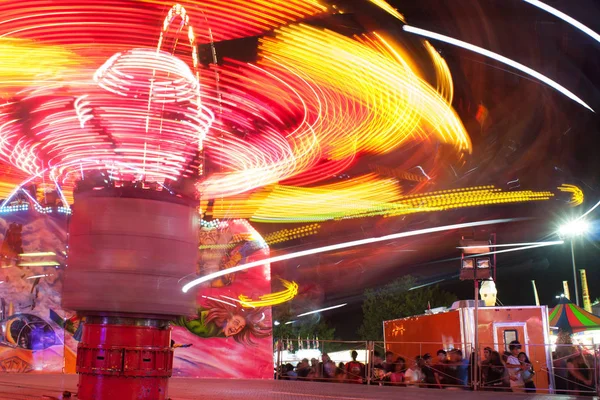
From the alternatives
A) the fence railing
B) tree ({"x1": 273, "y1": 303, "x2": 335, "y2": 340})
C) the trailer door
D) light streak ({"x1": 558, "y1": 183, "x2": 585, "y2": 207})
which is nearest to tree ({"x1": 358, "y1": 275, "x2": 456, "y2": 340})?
tree ({"x1": 273, "y1": 303, "x2": 335, "y2": 340})

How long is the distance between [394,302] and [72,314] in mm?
30900

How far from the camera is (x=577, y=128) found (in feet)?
85.7

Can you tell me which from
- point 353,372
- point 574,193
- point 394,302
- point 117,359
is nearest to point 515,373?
point 353,372

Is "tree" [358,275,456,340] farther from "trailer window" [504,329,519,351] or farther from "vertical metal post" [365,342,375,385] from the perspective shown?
"vertical metal post" [365,342,375,385]

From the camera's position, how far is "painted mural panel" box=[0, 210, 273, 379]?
76.2 feet

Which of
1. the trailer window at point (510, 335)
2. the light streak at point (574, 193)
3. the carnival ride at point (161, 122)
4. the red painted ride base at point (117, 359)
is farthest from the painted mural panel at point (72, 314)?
the red painted ride base at point (117, 359)

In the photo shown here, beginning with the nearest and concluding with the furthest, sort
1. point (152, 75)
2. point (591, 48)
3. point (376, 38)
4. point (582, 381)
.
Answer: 1. point (152, 75)
2. point (376, 38)
3. point (582, 381)
4. point (591, 48)

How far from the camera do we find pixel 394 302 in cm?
4903

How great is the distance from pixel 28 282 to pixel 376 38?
1633 cm

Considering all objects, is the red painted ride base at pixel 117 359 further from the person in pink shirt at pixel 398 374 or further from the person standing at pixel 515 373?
the person in pink shirt at pixel 398 374

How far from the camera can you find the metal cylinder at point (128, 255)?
207 inches

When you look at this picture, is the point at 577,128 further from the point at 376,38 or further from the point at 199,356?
the point at 199,356

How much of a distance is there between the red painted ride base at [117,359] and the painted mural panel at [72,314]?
681 inches

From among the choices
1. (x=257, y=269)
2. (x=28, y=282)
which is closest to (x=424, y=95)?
(x=257, y=269)
